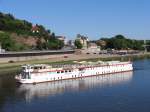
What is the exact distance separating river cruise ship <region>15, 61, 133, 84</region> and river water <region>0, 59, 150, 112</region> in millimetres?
1594

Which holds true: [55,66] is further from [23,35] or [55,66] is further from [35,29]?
[35,29]

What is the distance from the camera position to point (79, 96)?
51.2 metres

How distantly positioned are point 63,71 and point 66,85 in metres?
6.22

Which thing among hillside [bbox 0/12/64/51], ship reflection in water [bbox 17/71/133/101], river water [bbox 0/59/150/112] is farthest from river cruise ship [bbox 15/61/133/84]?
hillside [bbox 0/12/64/51]

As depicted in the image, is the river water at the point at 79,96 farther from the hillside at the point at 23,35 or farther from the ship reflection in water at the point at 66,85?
the hillside at the point at 23,35

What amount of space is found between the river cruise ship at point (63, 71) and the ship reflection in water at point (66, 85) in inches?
52.8

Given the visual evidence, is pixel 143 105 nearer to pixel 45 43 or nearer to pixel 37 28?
pixel 45 43

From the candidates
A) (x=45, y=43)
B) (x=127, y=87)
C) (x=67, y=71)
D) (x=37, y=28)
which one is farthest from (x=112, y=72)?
(x=37, y=28)

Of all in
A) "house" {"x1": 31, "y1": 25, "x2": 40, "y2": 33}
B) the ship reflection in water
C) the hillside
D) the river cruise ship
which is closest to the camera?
the ship reflection in water

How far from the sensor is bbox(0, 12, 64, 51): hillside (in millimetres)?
124325

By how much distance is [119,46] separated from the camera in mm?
194000

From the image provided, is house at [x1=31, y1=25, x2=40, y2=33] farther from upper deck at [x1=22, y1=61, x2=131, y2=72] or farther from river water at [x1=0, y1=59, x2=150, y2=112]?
river water at [x1=0, y1=59, x2=150, y2=112]

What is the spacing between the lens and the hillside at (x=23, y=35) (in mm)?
124325

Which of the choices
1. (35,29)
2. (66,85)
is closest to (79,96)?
(66,85)
